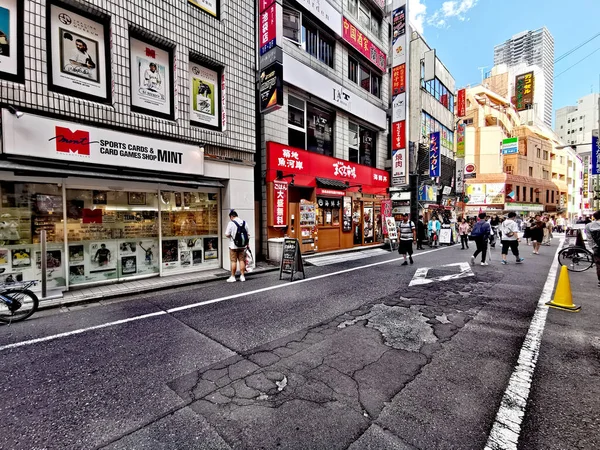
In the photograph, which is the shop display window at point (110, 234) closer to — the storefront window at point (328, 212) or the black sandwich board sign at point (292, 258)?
the black sandwich board sign at point (292, 258)

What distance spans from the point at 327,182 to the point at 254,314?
925 cm

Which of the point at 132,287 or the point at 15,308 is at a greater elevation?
the point at 15,308

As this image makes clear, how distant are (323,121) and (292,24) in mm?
4396

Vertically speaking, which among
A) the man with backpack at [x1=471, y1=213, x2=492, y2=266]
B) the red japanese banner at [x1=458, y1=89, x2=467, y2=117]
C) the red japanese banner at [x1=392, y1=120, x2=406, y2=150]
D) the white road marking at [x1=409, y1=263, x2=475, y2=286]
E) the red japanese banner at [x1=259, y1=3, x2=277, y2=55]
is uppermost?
the red japanese banner at [x1=458, y1=89, x2=467, y2=117]

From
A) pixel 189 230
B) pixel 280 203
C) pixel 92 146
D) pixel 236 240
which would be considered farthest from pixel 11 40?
pixel 280 203

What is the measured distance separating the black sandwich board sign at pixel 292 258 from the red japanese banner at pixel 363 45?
12548mm

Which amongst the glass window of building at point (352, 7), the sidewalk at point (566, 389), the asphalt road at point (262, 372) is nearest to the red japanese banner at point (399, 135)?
the glass window of building at point (352, 7)

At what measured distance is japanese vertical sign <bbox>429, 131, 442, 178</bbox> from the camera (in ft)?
64.7

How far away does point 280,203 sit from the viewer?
11367 mm

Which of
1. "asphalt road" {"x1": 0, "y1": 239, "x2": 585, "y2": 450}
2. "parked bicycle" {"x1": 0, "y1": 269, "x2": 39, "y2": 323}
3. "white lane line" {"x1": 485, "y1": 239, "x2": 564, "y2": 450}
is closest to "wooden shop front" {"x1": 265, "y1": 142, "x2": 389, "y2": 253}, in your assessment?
"asphalt road" {"x1": 0, "y1": 239, "x2": 585, "y2": 450}

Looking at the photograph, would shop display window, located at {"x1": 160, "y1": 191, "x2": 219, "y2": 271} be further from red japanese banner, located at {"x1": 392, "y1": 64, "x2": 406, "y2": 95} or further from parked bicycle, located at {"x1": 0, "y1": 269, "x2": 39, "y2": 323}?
red japanese banner, located at {"x1": 392, "y1": 64, "x2": 406, "y2": 95}

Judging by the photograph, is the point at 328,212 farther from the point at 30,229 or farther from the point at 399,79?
the point at 30,229

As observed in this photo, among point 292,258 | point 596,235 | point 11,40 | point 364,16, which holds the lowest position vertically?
point 292,258

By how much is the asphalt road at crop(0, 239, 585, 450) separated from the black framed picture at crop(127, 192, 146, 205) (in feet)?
9.68
